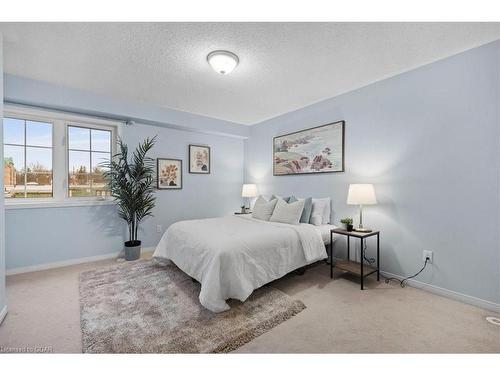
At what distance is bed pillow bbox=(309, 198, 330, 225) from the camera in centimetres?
319

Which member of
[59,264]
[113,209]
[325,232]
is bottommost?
[59,264]

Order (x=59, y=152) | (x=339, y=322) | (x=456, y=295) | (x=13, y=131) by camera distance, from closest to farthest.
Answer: (x=339, y=322)
(x=456, y=295)
(x=13, y=131)
(x=59, y=152)

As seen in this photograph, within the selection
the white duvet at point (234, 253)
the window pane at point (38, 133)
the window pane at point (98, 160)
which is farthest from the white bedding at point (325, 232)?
the window pane at point (38, 133)

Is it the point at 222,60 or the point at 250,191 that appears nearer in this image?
the point at 222,60

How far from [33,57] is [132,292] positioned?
8.47 feet

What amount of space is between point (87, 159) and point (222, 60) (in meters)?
2.64

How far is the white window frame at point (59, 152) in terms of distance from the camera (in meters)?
2.87

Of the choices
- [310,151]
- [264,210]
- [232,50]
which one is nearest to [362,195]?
[310,151]

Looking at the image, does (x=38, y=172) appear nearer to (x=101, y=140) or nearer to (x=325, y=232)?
(x=101, y=140)

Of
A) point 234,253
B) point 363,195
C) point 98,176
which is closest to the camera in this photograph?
point 234,253

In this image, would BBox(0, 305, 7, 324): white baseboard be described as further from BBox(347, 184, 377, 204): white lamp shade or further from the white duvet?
BBox(347, 184, 377, 204): white lamp shade

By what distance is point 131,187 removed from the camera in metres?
3.32

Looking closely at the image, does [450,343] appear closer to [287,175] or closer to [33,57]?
[287,175]
